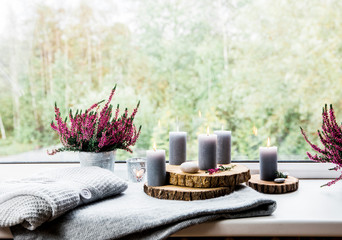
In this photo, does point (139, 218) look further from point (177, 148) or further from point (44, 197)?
point (177, 148)

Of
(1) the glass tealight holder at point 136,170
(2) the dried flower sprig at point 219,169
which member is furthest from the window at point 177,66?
(2) the dried flower sprig at point 219,169

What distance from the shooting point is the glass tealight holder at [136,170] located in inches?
51.2

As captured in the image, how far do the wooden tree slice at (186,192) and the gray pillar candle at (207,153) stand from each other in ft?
0.38

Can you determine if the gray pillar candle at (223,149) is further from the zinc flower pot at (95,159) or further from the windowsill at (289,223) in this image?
the zinc flower pot at (95,159)

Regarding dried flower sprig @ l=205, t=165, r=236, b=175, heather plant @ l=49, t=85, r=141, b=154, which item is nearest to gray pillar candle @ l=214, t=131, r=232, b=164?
dried flower sprig @ l=205, t=165, r=236, b=175

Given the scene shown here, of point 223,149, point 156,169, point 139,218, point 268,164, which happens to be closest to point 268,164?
point 268,164

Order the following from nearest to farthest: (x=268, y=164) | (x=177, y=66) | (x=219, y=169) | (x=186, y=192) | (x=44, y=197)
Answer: (x=44, y=197) → (x=186, y=192) → (x=219, y=169) → (x=268, y=164) → (x=177, y=66)

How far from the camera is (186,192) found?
1.00 metres

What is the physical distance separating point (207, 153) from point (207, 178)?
12 centimetres

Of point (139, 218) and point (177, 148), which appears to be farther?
point (177, 148)

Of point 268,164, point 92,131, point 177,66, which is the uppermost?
point 177,66

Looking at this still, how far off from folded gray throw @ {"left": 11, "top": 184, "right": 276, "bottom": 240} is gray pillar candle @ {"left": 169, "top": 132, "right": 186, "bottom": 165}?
285 mm

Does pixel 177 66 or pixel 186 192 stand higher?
pixel 177 66

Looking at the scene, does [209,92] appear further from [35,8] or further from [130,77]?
[35,8]
